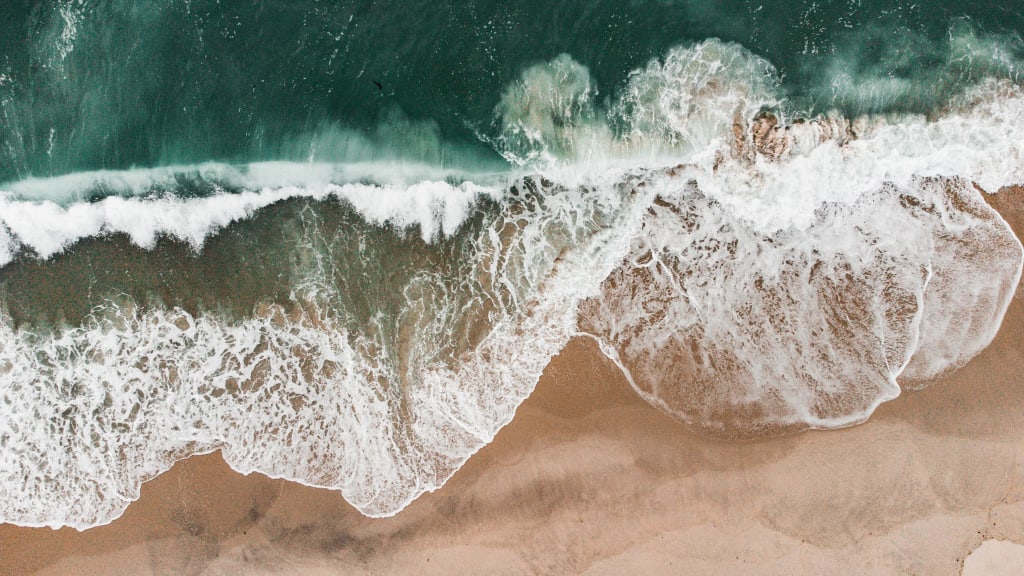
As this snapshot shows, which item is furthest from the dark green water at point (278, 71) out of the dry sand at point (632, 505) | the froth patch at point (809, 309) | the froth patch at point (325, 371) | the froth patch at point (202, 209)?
the dry sand at point (632, 505)

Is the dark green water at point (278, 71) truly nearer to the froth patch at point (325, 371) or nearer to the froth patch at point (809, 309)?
the froth patch at point (325, 371)

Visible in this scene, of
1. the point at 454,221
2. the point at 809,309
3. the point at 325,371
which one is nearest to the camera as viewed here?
the point at 809,309

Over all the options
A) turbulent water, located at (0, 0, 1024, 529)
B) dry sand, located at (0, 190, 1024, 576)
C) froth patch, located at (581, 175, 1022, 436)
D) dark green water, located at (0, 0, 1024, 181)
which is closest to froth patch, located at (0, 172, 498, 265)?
turbulent water, located at (0, 0, 1024, 529)

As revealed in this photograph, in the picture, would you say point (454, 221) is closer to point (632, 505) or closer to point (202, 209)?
point (202, 209)

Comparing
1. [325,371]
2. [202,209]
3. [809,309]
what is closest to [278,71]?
[202,209]

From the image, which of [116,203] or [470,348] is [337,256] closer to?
[470,348]

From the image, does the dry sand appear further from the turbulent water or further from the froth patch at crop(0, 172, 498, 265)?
the froth patch at crop(0, 172, 498, 265)
